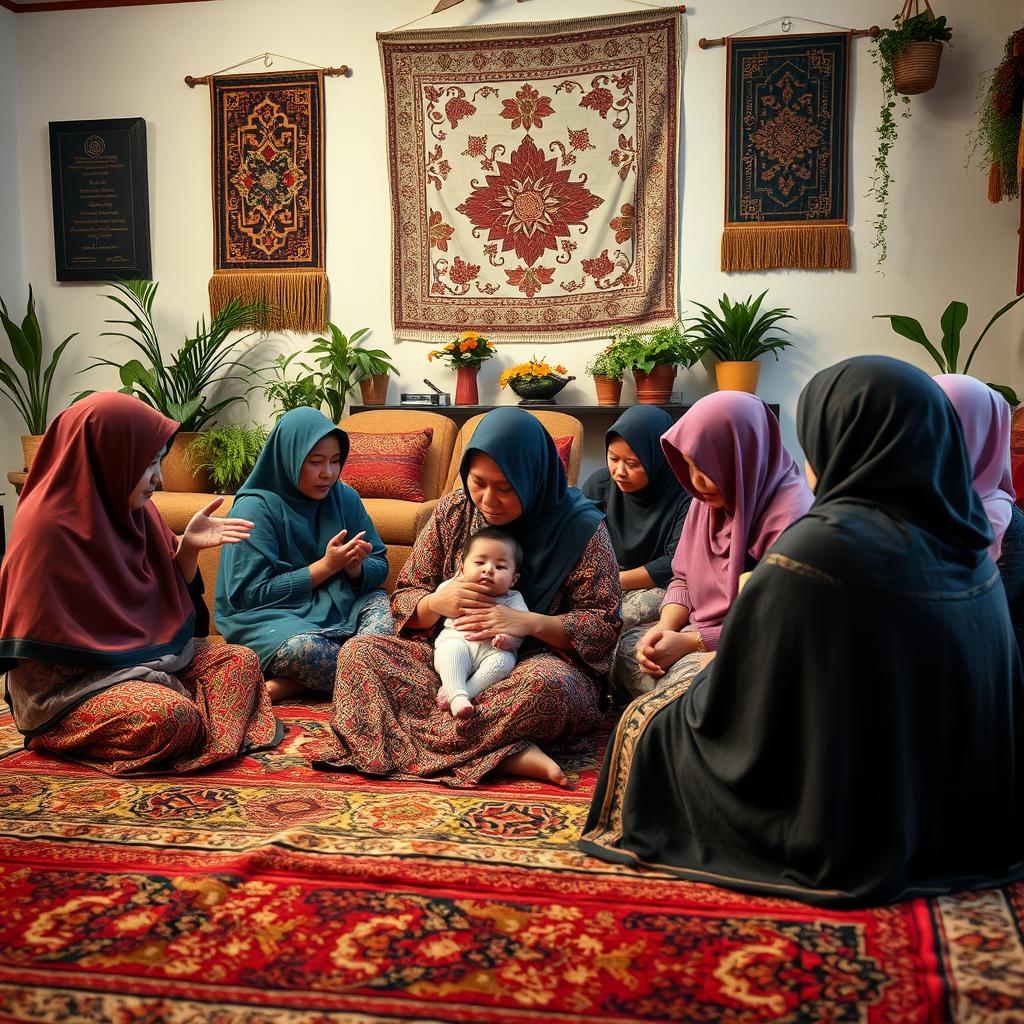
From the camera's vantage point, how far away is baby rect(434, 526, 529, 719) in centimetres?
262

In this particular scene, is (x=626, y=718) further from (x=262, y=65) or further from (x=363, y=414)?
(x=262, y=65)

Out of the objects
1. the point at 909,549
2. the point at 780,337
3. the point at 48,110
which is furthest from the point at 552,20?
the point at 909,549

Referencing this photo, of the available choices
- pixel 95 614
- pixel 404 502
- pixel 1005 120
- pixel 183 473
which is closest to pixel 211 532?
pixel 95 614

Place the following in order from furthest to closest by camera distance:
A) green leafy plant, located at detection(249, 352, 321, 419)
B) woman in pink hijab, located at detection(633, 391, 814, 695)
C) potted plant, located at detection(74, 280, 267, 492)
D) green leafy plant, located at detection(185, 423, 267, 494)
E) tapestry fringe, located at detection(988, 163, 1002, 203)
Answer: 1. green leafy plant, located at detection(249, 352, 321, 419)
2. potted plant, located at detection(74, 280, 267, 492)
3. green leafy plant, located at detection(185, 423, 267, 494)
4. tapestry fringe, located at detection(988, 163, 1002, 203)
5. woman in pink hijab, located at detection(633, 391, 814, 695)

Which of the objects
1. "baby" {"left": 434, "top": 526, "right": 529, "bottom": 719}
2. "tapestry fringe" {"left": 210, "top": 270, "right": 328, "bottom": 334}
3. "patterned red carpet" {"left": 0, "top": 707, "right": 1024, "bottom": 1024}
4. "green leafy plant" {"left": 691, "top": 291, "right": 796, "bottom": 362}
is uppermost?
"tapestry fringe" {"left": 210, "top": 270, "right": 328, "bottom": 334}

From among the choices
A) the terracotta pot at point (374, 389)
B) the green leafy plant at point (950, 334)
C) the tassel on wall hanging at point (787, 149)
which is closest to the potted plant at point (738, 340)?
the tassel on wall hanging at point (787, 149)

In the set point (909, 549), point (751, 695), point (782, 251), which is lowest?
point (751, 695)

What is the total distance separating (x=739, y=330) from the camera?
5.06 meters

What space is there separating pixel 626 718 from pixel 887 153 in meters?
4.09

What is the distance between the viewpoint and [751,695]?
180 centimetres

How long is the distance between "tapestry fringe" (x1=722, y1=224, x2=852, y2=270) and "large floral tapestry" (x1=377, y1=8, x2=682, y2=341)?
327 millimetres

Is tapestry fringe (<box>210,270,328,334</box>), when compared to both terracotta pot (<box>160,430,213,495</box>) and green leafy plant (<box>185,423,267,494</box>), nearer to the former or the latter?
green leafy plant (<box>185,423,267,494</box>)

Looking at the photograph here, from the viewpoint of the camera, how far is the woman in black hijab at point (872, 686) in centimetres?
171

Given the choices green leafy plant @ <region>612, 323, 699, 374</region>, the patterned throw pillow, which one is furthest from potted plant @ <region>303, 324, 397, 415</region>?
green leafy plant @ <region>612, 323, 699, 374</region>
